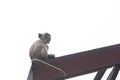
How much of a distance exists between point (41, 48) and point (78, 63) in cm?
122

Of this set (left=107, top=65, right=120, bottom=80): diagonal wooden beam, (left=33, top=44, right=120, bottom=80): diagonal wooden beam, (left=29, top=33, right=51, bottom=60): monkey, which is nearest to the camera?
(left=33, top=44, right=120, bottom=80): diagonal wooden beam

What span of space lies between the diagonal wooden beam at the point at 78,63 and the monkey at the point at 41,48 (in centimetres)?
63

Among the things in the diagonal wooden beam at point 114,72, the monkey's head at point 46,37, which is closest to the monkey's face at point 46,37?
the monkey's head at point 46,37

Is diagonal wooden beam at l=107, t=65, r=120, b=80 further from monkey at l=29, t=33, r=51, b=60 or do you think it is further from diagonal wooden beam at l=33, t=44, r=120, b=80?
monkey at l=29, t=33, r=51, b=60

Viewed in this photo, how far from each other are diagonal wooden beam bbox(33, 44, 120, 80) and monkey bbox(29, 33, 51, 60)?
63 centimetres

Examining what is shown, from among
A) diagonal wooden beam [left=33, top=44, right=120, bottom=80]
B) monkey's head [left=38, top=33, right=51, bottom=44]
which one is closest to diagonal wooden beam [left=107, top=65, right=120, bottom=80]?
diagonal wooden beam [left=33, top=44, right=120, bottom=80]

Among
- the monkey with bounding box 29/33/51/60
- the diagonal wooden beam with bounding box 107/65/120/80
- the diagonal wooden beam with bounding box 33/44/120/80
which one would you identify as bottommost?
the diagonal wooden beam with bounding box 107/65/120/80

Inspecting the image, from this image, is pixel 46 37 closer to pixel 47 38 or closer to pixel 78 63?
pixel 47 38

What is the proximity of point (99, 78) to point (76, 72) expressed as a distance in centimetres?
70

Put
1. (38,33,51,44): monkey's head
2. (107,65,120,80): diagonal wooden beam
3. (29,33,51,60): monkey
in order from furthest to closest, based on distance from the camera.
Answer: (38,33,51,44): monkey's head
(29,33,51,60): monkey
(107,65,120,80): diagonal wooden beam

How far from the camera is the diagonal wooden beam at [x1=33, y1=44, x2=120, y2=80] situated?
2826 mm

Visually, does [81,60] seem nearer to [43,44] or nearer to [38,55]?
[38,55]

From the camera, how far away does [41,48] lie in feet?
13.5

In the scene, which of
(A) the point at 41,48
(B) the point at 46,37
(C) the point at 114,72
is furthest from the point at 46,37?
(C) the point at 114,72
